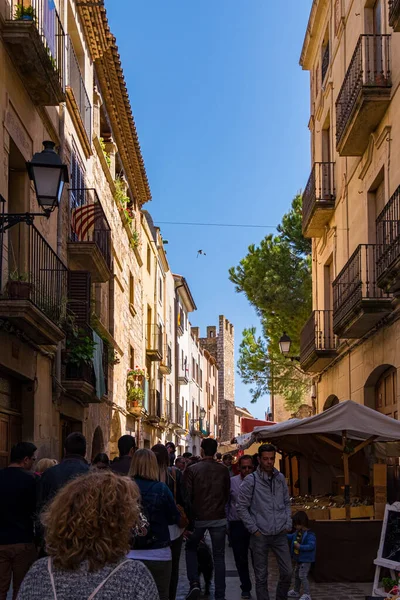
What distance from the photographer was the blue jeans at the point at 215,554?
9.30 m

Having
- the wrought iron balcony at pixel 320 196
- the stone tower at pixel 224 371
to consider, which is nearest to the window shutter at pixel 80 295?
the wrought iron balcony at pixel 320 196

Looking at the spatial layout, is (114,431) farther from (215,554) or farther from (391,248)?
(215,554)

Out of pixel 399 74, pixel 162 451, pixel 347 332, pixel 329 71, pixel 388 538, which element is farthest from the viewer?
pixel 329 71

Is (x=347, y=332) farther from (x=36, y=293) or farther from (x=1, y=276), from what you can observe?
(x=1, y=276)

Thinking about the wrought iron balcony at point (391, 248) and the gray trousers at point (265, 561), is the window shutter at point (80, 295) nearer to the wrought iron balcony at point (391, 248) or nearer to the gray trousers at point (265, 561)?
the wrought iron balcony at point (391, 248)

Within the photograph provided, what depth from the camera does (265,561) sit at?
873 centimetres

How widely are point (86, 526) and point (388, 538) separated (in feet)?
23.6

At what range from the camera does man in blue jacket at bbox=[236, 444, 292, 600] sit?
340 inches

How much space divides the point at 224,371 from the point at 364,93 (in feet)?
208

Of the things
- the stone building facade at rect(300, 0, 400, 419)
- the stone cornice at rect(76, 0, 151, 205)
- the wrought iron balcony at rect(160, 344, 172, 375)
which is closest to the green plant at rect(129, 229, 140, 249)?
the stone cornice at rect(76, 0, 151, 205)

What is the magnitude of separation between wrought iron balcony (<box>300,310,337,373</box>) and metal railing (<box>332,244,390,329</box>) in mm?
3352

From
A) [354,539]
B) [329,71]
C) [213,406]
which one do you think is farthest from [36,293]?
[213,406]

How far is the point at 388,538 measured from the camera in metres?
9.39

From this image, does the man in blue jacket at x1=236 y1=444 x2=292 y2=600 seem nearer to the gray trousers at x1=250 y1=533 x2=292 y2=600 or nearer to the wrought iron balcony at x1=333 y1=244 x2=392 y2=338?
the gray trousers at x1=250 y1=533 x2=292 y2=600
